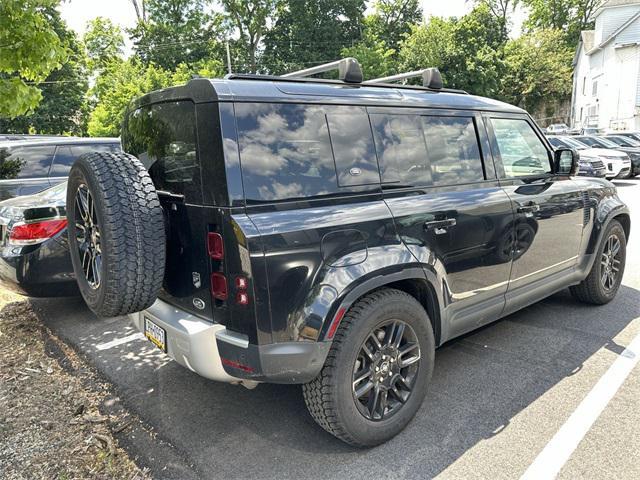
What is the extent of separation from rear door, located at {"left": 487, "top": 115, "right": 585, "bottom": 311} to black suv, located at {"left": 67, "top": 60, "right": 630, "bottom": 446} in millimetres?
351

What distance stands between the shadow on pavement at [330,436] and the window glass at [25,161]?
3237 mm

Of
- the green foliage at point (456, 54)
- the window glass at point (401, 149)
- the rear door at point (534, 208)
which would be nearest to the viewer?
the window glass at point (401, 149)

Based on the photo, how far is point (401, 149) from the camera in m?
2.93

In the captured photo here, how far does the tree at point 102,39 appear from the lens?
121 feet

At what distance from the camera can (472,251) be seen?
318 cm

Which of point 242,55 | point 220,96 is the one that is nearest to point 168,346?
point 220,96

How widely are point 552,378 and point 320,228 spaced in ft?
7.20

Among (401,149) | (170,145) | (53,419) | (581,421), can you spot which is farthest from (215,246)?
(581,421)

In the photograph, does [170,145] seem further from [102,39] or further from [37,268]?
[102,39]

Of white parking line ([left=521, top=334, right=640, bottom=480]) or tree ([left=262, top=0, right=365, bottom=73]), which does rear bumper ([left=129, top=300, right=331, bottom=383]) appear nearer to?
white parking line ([left=521, top=334, right=640, bottom=480])

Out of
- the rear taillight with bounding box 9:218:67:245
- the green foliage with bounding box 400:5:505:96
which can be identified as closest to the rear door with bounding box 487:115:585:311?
the rear taillight with bounding box 9:218:67:245

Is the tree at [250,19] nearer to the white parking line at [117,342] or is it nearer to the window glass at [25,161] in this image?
the window glass at [25,161]

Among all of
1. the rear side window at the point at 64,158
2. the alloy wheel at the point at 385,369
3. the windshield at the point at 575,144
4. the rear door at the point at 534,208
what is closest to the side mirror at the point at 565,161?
the rear door at the point at 534,208

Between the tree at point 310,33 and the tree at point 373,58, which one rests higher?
the tree at point 310,33
